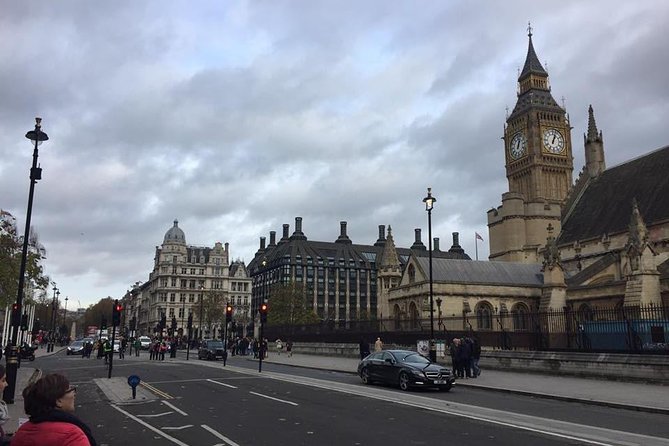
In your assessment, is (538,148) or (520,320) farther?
(538,148)

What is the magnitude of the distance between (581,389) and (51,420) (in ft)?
60.9

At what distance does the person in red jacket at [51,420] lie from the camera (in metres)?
3.42

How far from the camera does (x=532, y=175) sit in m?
77.8

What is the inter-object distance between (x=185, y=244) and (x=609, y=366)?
116 m

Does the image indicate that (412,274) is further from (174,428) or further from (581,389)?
(174,428)

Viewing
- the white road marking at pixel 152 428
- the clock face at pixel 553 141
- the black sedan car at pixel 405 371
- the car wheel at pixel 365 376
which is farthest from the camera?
the clock face at pixel 553 141

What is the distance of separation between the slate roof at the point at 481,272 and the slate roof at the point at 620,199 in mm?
5757

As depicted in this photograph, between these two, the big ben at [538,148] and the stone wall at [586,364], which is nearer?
the stone wall at [586,364]

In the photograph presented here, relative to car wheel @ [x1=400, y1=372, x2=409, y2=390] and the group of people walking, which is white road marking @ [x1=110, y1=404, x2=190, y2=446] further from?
the group of people walking

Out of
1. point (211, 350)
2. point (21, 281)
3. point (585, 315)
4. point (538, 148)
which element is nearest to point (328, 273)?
point (538, 148)

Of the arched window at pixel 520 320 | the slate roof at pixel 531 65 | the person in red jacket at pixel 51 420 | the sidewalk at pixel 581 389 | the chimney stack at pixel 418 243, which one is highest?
the slate roof at pixel 531 65

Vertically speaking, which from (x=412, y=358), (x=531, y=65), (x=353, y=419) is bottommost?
(x=353, y=419)

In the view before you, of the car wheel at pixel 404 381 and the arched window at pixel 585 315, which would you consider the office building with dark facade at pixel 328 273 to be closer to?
the arched window at pixel 585 315

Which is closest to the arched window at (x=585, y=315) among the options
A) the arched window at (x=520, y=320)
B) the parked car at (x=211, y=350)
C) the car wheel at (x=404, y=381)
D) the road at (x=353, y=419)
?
the arched window at (x=520, y=320)
